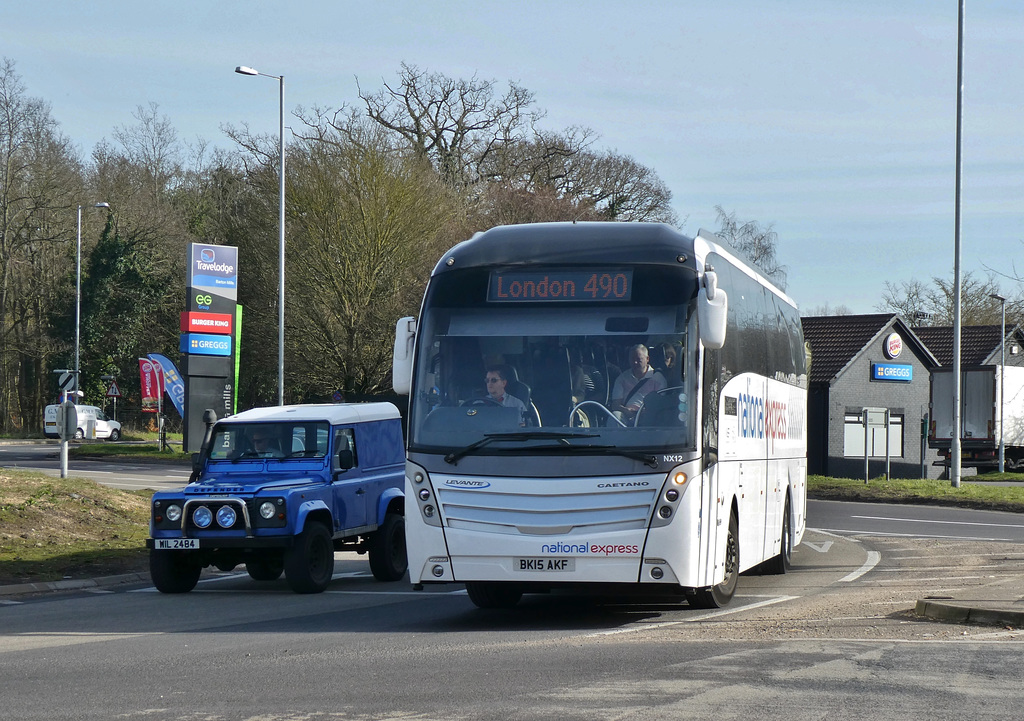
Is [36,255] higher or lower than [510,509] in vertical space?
higher

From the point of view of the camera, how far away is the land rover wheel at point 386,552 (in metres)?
15.4

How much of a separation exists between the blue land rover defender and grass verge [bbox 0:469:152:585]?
2110 mm

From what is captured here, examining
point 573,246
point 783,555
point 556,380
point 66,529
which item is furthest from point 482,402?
point 66,529

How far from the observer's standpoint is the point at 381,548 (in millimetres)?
15414

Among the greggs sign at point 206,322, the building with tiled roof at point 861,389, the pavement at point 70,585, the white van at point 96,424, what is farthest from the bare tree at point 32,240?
the pavement at point 70,585

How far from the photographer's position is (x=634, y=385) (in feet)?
34.5

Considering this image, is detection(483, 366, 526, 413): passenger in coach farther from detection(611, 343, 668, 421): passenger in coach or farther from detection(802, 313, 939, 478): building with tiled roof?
detection(802, 313, 939, 478): building with tiled roof

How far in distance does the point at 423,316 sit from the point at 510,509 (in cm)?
185

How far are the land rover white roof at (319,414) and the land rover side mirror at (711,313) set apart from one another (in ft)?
19.0

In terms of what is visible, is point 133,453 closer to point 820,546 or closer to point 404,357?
point 820,546

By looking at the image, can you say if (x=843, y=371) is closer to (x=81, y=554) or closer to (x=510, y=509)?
(x=81, y=554)

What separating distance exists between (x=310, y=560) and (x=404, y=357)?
371 cm

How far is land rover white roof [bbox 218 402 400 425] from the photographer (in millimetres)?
15062

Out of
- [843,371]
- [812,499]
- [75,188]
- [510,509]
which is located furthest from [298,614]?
[75,188]
